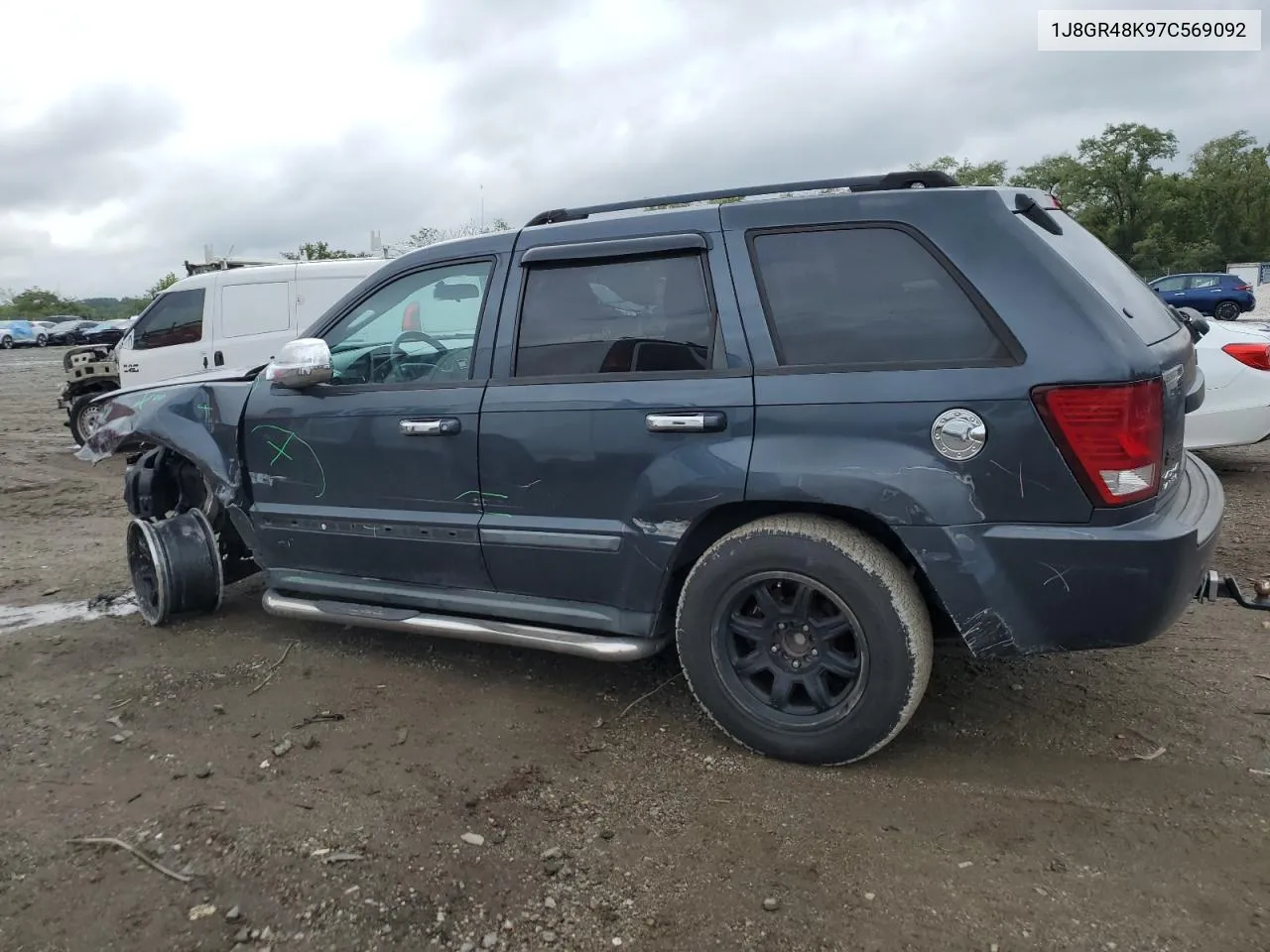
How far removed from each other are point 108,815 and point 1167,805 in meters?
3.27

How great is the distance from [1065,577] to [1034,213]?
1.15 metres

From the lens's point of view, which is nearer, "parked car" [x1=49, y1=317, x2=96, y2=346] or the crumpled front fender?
the crumpled front fender

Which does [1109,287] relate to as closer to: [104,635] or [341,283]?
[104,635]

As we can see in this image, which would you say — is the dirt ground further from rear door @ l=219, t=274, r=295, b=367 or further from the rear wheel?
the rear wheel

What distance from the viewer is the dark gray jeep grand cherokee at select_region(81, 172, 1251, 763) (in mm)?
2715

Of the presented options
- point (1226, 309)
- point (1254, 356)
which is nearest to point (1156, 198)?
point (1226, 309)

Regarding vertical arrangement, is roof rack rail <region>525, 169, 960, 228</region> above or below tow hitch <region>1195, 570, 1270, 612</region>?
above

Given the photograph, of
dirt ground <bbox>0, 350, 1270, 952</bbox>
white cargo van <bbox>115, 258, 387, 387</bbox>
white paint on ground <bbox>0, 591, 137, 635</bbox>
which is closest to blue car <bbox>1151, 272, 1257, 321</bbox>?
white cargo van <bbox>115, 258, 387, 387</bbox>

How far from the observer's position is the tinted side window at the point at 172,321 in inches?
399

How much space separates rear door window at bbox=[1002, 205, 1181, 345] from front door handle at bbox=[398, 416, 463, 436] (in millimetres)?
2075

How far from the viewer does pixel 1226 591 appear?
305 centimetres

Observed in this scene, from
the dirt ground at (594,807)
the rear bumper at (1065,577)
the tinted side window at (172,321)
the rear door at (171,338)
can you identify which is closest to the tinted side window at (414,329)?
the dirt ground at (594,807)

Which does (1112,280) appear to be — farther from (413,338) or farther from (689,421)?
(413,338)

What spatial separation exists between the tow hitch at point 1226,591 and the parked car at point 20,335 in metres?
52.0
